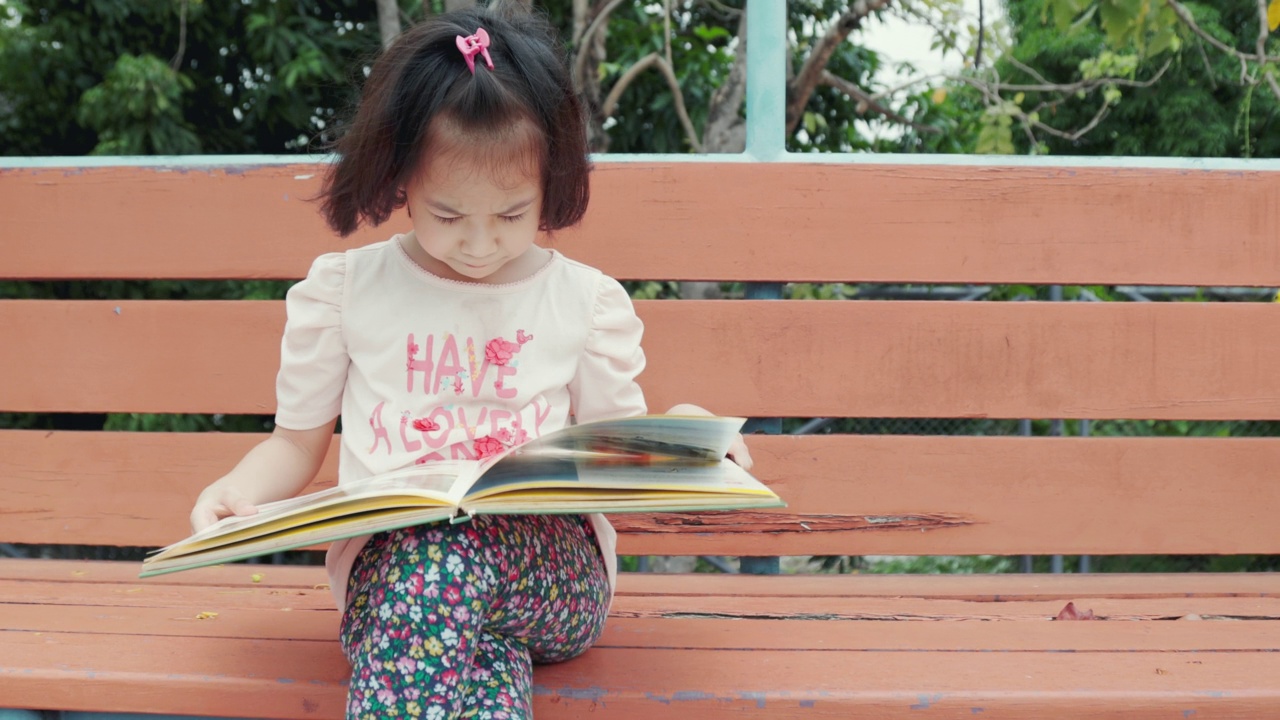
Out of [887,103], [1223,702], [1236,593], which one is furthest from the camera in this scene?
[887,103]

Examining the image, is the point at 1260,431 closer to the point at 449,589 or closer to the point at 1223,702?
the point at 1223,702

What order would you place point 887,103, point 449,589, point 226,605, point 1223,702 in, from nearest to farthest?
point 449,589 → point 1223,702 → point 226,605 → point 887,103

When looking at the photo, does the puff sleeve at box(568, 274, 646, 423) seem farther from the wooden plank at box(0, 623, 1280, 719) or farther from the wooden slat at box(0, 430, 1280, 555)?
the wooden slat at box(0, 430, 1280, 555)

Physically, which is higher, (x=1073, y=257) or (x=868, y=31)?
(x=868, y=31)

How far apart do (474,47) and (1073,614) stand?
1.12 metres

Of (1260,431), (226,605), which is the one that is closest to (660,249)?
(226,605)

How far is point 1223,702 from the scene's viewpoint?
1.27 meters

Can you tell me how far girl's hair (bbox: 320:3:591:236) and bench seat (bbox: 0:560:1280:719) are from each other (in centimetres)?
55

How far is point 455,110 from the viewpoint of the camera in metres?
1.19

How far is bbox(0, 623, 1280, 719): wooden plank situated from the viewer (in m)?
1.26

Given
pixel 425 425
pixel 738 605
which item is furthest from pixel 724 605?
pixel 425 425

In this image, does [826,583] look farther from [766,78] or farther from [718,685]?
[766,78]

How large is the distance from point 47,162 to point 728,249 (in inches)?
46.4

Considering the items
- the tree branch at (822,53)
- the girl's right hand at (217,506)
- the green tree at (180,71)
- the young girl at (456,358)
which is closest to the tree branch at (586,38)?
the tree branch at (822,53)
